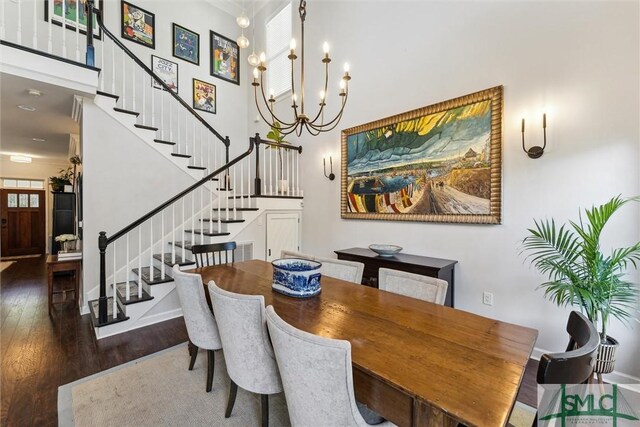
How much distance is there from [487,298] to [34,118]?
638 centimetres

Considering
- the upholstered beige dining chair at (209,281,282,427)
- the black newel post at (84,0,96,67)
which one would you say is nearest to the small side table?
the black newel post at (84,0,96,67)

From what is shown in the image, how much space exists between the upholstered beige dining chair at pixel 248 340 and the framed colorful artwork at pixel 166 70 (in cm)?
492

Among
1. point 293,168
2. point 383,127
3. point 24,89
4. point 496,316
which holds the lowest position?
point 496,316

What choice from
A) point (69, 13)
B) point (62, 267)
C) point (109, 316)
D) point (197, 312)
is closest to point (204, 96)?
point (69, 13)

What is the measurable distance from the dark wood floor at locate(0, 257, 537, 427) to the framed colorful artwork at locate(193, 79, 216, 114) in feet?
13.2

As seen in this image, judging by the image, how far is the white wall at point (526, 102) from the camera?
202 centimetres

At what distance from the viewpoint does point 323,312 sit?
1555mm

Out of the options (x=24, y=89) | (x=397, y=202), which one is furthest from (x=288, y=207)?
(x=24, y=89)

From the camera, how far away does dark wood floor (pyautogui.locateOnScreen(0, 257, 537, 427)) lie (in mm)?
1899

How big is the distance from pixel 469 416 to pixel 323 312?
2.87 ft

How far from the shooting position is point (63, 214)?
4.89 metres

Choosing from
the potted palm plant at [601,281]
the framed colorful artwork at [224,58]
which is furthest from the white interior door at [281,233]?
the framed colorful artwork at [224,58]

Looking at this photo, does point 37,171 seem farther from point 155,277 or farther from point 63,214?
point 155,277

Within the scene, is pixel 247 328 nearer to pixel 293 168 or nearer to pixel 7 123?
pixel 293 168
